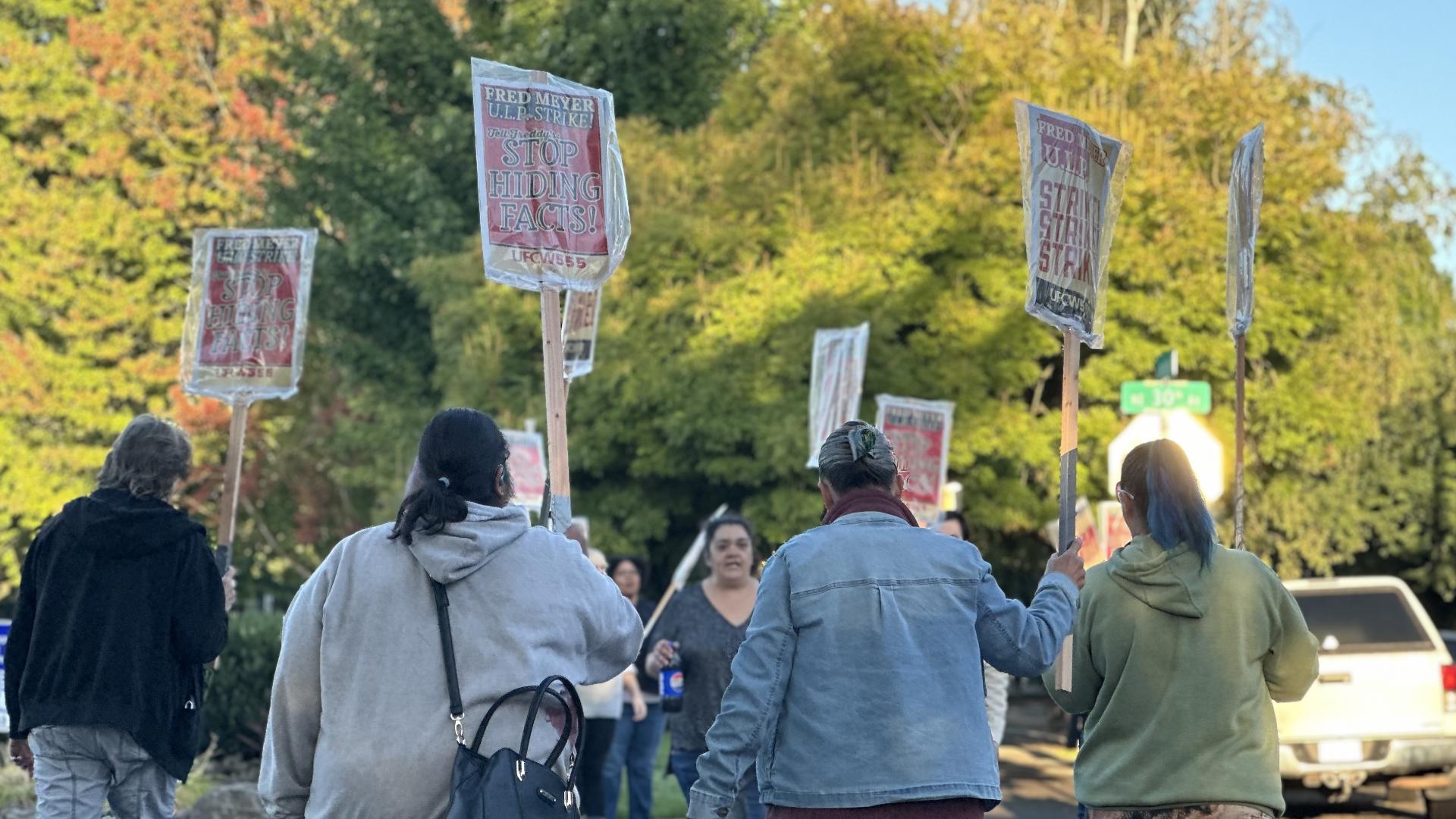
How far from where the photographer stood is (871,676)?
4457mm

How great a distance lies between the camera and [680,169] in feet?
86.3

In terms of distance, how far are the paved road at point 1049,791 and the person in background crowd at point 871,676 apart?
9.47m

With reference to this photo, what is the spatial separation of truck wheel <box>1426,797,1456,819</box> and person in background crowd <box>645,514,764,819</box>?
6.88m

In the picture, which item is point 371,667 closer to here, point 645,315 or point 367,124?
point 645,315

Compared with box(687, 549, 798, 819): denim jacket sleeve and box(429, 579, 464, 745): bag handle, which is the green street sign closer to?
box(687, 549, 798, 819): denim jacket sleeve

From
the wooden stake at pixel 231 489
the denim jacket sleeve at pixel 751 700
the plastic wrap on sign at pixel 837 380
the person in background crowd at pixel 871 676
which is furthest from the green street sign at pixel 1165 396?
the denim jacket sleeve at pixel 751 700

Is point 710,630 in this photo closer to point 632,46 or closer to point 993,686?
point 993,686

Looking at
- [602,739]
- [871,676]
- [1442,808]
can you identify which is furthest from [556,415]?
[1442,808]

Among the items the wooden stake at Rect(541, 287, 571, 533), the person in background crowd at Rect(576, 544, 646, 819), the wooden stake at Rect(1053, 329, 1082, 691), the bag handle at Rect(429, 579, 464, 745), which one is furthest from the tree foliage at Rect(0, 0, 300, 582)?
the bag handle at Rect(429, 579, 464, 745)

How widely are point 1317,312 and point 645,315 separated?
9.84 metres

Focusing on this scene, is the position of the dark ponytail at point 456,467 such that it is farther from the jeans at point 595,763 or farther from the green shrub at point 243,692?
the green shrub at point 243,692

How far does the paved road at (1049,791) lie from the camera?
14.5 metres

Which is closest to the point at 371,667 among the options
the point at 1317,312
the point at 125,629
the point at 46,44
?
the point at 125,629

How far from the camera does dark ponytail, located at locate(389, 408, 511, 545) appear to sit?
4.20 metres
